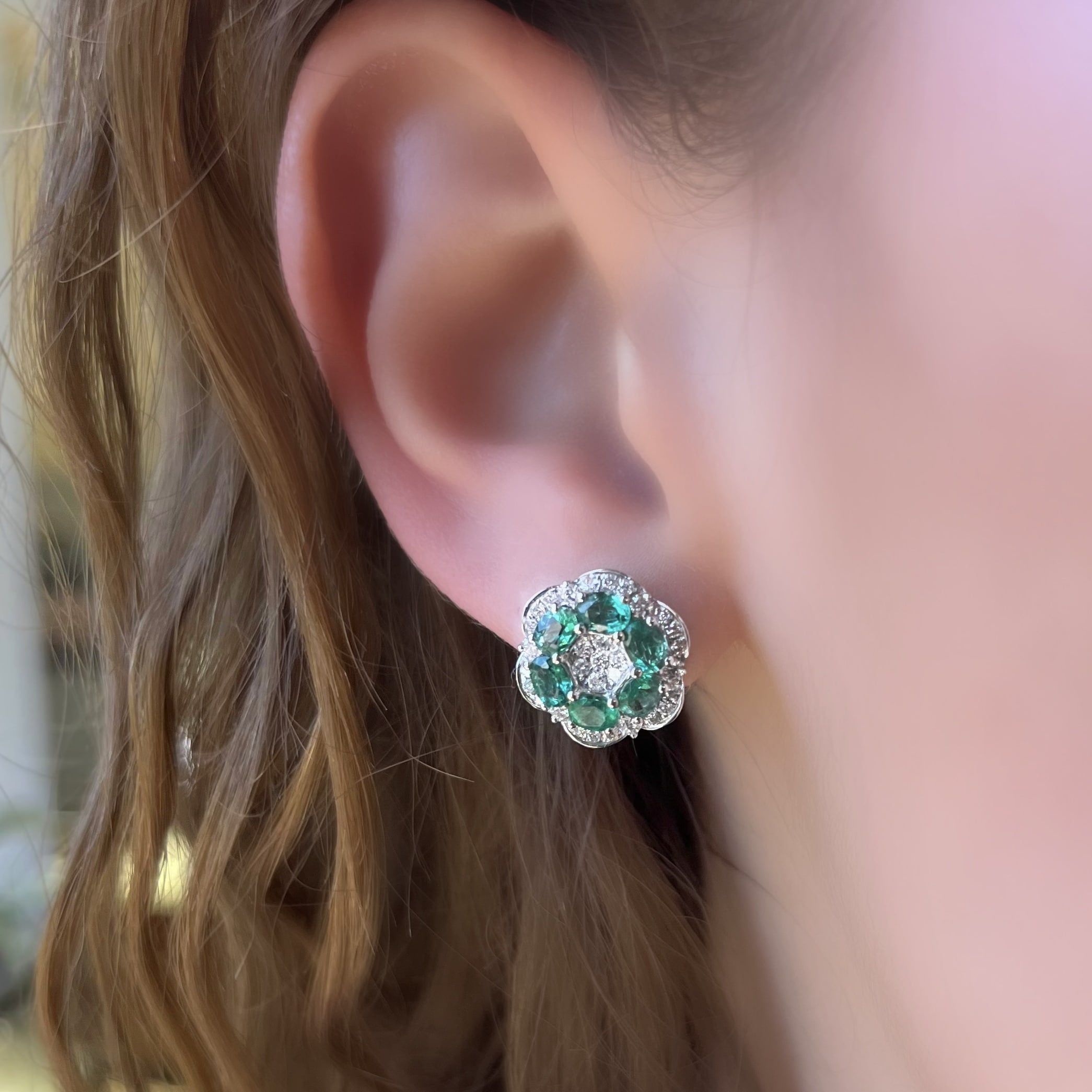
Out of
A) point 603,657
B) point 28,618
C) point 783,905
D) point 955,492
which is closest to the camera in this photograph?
point 955,492

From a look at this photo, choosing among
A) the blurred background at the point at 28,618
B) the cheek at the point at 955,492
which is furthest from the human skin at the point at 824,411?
the blurred background at the point at 28,618

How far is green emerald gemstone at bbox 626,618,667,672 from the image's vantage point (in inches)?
20.1

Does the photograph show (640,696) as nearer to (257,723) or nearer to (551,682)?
(551,682)

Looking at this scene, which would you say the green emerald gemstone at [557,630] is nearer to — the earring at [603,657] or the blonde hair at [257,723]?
the earring at [603,657]

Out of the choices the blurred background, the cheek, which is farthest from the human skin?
the blurred background

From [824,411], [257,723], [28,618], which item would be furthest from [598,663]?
[28,618]

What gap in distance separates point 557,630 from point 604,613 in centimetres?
3

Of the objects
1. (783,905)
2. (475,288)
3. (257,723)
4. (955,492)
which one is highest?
(475,288)

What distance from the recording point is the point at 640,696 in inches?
21.0

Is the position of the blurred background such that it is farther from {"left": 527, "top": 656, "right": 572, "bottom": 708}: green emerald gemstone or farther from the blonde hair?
{"left": 527, "top": 656, "right": 572, "bottom": 708}: green emerald gemstone

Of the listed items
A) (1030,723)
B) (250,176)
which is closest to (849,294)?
(1030,723)

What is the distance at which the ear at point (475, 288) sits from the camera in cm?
50

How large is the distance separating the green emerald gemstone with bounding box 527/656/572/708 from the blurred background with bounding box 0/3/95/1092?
0.46m

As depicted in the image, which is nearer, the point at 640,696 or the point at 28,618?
the point at 640,696
